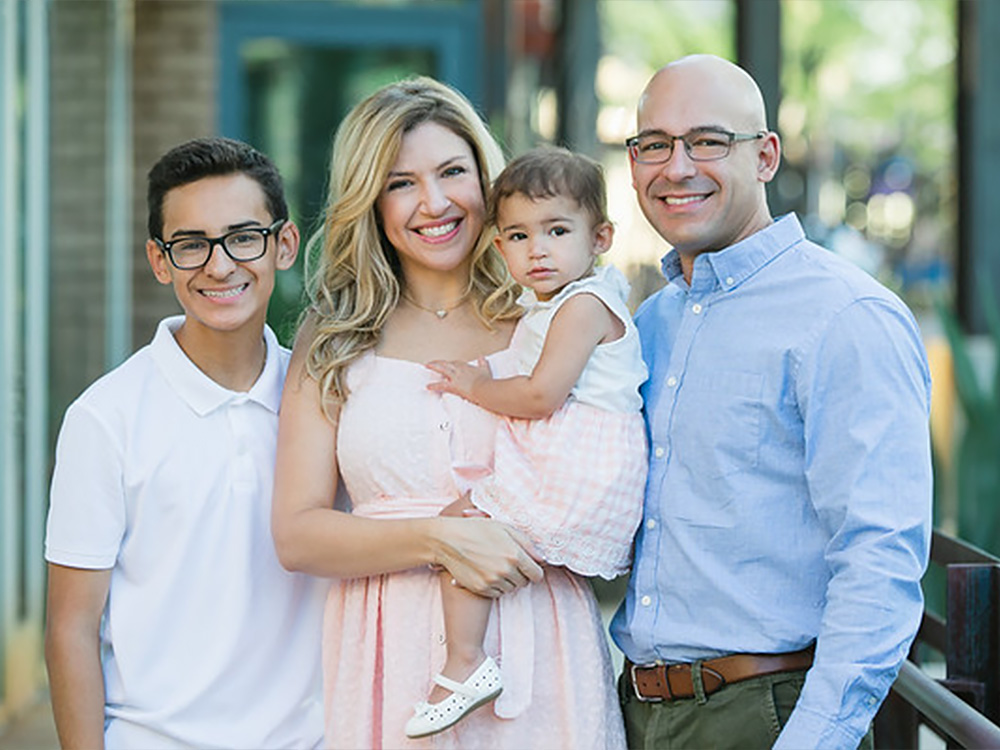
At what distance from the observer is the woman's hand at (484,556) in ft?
7.57

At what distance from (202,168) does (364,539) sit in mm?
666

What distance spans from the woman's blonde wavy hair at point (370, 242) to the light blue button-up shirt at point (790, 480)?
0.41 meters

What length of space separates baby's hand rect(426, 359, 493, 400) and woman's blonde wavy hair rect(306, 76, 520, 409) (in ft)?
0.44

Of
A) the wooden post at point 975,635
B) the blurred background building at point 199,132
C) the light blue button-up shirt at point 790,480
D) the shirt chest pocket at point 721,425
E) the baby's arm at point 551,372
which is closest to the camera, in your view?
the light blue button-up shirt at point 790,480

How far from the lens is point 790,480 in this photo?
7.19 ft

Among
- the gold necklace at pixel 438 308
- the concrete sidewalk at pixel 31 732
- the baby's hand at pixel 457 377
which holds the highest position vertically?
the gold necklace at pixel 438 308

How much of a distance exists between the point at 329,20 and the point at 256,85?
20.2 inches

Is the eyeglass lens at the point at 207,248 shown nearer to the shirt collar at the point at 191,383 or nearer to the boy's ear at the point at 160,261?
the boy's ear at the point at 160,261

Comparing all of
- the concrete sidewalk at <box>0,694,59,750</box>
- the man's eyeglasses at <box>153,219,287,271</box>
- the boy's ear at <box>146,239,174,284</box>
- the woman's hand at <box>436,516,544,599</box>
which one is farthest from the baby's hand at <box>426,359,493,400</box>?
the concrete sidewalk at <box>0,694,59,750</box>

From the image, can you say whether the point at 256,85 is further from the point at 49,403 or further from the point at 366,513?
the point at 366,513

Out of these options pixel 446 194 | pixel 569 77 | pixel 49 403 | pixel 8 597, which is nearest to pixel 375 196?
pixel 446 194

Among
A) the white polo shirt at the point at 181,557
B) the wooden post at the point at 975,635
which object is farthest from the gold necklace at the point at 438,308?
the wooden post at the point at 975,635

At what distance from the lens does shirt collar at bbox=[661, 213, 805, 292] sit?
2.29 m

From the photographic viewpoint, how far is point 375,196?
2535 mm
